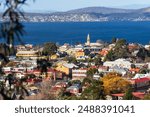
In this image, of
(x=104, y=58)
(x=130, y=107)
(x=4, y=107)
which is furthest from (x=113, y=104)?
(x=104, y=58)

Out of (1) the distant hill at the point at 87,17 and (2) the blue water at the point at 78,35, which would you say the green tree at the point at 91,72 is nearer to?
(2) the blue water at the point at 78,35

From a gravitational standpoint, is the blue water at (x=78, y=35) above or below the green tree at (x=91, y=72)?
below

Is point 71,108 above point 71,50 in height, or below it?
above

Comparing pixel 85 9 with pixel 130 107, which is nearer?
pixel 130 107

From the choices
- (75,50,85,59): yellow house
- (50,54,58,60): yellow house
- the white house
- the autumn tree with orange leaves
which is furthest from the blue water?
the autumn tree with orange leaves

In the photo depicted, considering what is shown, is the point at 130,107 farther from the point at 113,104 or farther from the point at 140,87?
the point at 140,87

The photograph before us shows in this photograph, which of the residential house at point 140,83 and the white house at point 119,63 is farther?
the white house at point 119,63

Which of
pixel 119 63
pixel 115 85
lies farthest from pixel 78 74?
pixel 115 85

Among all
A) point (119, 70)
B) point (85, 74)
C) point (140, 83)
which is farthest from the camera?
point (119, 70)

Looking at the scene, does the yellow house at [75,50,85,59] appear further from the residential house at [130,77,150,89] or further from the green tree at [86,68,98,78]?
the residential house at [130,77,150,89]

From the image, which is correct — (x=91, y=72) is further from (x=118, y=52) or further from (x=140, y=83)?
(x=118, y=52)

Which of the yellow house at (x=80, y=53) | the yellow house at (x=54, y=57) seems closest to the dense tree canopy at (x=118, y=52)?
the yellow house at (x=80, y=53)
